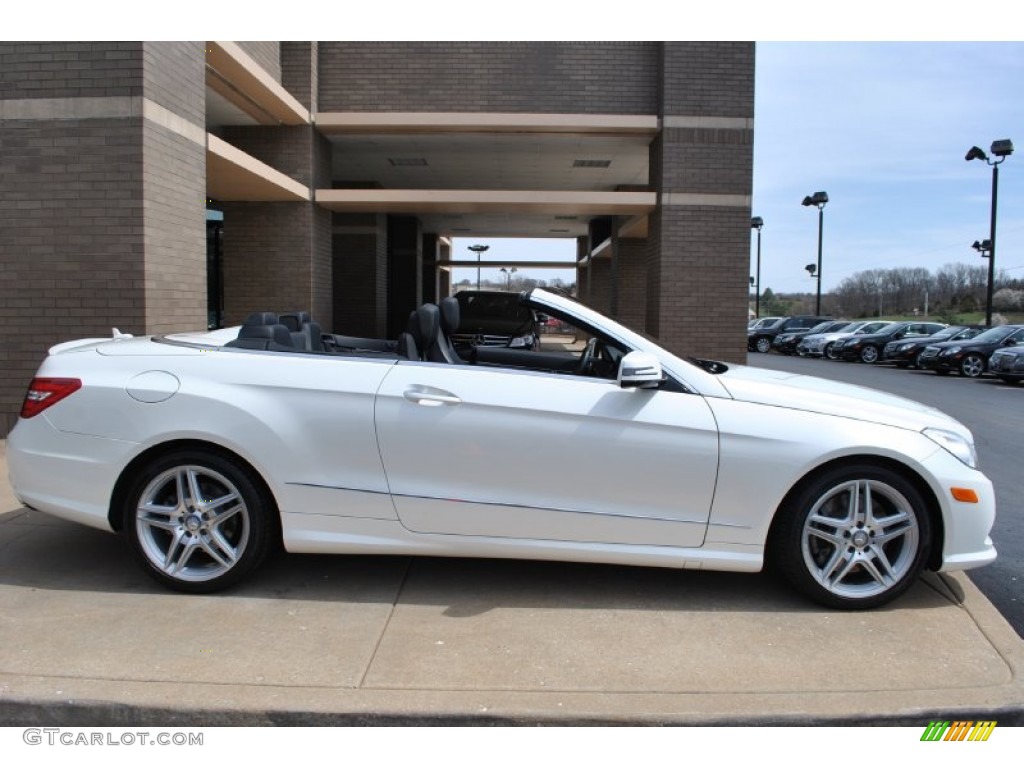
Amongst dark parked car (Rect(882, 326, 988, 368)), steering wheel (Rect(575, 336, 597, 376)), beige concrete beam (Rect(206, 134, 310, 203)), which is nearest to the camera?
steering wheel (Rect(575, 336, 597, 376))

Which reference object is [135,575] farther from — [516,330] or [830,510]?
[516,330]

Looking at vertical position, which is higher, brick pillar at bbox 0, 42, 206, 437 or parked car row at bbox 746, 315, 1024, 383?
brick pillar at bbox 0, 42, 206, 437

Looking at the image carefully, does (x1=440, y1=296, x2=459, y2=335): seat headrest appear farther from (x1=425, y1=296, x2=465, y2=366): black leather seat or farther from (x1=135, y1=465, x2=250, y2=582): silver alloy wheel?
(x1=135, y1=465, x2=250, y2=582): silver alloy wheel

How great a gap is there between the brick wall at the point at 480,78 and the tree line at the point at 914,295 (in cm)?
5849

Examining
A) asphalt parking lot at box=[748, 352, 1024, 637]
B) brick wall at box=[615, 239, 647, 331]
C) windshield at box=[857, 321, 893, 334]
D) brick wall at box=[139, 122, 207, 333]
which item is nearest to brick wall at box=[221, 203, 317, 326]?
brick wall at box=[139, 122, 207, 333]

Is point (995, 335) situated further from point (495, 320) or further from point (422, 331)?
point (422, 331)

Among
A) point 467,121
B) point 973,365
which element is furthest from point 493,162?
point 973,365

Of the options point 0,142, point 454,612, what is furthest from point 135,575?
point 0,142

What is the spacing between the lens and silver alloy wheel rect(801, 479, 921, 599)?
13.0 feet

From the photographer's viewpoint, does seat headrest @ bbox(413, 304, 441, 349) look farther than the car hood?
Yes

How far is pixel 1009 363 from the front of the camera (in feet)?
61.2

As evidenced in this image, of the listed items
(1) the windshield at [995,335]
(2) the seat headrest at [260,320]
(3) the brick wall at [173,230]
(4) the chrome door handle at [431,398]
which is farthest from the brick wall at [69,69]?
(1) the windshield at [995,335]

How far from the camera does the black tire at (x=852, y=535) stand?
3.96m

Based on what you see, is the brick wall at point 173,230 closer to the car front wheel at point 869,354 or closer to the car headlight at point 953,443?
the car headlight at point 953,443
